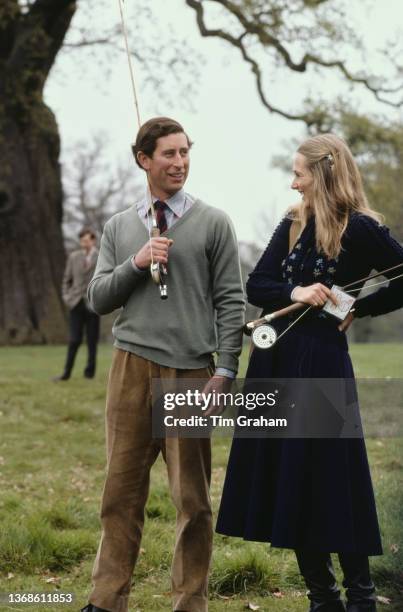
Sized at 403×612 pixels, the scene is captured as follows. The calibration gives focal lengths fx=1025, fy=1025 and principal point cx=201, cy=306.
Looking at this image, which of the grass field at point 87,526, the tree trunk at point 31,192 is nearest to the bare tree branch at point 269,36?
the tree trunk at point 31,192

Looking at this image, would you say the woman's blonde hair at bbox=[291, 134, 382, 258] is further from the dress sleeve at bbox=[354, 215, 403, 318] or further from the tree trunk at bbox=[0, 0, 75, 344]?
the tree trunk at bbox=[0, 0, 75, 344]

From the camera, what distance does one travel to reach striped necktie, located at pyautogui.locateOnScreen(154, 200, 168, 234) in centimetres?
434

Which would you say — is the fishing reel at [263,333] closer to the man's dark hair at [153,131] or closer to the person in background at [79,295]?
the man's dark hair at [153,131]

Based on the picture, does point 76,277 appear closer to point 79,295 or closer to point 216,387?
point 79,295

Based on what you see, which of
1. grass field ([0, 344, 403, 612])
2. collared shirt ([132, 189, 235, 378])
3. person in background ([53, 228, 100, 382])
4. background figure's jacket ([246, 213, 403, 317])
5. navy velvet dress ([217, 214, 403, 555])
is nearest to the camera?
navy velvet dress ([217, 214, 403, 555])

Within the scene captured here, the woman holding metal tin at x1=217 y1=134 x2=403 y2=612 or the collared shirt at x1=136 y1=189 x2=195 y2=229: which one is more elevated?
the collared shirt at x1=136 y1=189 x2=195 y2=229

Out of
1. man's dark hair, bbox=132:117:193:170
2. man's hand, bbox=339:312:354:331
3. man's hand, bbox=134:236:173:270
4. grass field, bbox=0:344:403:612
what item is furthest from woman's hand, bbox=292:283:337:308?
grass field, bbox=0:344:403:612

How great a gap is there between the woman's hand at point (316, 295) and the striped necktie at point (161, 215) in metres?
0.66

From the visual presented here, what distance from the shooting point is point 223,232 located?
4305 millimetres

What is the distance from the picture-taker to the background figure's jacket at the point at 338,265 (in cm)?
414

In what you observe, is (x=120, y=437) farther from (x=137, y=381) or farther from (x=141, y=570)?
(x=141, y=570)

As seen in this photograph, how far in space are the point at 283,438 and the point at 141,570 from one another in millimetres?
1705

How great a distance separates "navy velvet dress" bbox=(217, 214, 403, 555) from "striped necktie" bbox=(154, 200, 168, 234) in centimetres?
44

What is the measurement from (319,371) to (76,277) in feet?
28.8
